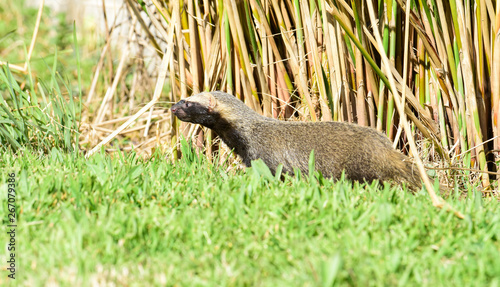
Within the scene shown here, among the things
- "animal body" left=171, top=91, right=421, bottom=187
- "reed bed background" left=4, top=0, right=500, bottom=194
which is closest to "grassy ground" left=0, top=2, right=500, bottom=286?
"animal body" left=171, top=91, right=421, bottom=187

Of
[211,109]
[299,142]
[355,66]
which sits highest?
[355,66]

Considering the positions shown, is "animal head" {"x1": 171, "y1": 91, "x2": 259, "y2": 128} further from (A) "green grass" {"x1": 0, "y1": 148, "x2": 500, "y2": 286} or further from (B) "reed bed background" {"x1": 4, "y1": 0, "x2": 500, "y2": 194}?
(A) "green grass" {"x1": 0, "y1": 148, "x2": 500, "y2": 286}

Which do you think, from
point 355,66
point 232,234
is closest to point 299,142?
point 355,66

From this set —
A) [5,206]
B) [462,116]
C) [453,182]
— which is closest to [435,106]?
[462,116]

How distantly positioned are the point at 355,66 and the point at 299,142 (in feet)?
2.17

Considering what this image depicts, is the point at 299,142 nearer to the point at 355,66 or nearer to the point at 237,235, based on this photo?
the point at 355,66

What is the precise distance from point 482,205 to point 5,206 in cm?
232

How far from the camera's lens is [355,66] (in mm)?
3723

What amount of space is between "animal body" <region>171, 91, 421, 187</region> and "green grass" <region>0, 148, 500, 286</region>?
0.67 m

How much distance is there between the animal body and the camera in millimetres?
3467

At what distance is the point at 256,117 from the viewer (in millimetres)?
3969

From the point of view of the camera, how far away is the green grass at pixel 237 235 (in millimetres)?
1839

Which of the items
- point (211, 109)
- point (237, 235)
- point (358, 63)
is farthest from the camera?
point (211, 109)

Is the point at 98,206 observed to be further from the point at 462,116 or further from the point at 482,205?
the point at 462,116
